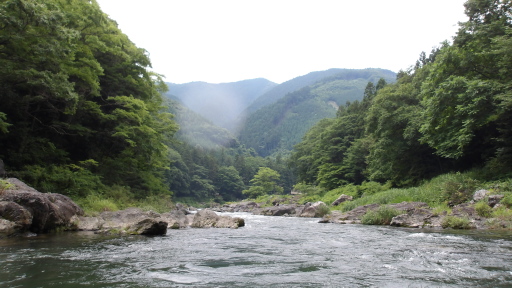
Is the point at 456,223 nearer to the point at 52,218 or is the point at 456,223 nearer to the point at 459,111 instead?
the point at 459,111

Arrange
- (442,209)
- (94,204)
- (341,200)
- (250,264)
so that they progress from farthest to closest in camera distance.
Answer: (341,200)
(442,209)
(94,204)
(250,264)

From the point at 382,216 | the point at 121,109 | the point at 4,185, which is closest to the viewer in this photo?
the point at 4,185

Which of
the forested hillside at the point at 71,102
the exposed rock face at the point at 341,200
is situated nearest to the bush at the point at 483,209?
the forested hillside at the point at 71,102

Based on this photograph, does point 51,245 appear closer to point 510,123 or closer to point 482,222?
point 482,222

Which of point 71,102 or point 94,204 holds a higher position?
point 71,102

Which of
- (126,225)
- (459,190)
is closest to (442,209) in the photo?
(459,190)

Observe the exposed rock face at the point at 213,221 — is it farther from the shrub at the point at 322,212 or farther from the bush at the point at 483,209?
the shrub at the point at 322,212

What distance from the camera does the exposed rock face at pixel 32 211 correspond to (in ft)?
30.4

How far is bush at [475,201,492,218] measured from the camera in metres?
14.6

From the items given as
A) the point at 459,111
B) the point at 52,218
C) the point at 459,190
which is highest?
the point at 459,111

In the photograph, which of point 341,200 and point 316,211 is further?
point 341,200

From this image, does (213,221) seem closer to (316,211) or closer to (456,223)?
(456,223)

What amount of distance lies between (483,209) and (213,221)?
1317cm

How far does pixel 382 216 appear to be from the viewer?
59.5 feet
